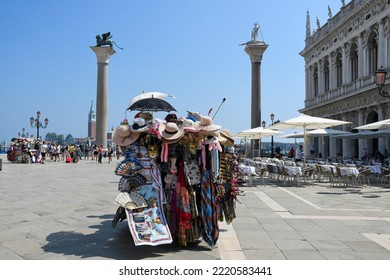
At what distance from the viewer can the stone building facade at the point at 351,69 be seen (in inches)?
916

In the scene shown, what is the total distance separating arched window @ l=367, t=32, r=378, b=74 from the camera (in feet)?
82.1

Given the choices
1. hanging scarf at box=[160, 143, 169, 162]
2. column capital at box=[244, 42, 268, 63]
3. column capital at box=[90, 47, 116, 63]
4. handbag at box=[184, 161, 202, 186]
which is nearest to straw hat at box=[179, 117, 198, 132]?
hanging scarf at box=[160, 143, 169, 162]

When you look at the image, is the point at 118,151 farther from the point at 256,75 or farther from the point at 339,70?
the point at 339,70

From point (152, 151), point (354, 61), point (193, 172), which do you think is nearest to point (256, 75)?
point (354, 61)

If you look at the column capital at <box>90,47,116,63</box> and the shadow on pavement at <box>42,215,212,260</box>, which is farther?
the column capital at <box>90,47,116,63</box>

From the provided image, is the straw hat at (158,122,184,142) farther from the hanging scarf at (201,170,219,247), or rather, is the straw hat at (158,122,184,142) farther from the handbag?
the hanging scarf at (201,170,219,247)

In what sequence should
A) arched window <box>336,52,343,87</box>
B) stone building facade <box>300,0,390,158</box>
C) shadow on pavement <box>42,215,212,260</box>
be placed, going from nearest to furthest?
shadow on pavement <box>42,215,212,260</box>
stone building facade <box>300,0,390,158</box>
arched window <box>336,52,343,87</box>

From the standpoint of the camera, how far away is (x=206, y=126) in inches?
168

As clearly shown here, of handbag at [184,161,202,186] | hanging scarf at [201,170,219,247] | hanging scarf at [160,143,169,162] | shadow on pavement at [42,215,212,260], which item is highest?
hanging scarf at [160,143,169,162]

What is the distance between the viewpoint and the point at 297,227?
17.8 ft

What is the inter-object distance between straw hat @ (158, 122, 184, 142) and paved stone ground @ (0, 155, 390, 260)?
120 cm

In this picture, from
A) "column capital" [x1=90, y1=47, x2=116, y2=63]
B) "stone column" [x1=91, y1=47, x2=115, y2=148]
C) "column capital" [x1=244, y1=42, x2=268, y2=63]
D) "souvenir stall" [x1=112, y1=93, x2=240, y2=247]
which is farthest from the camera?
"column capital" [x1=90, y1=47, x2=116, y2=63]
